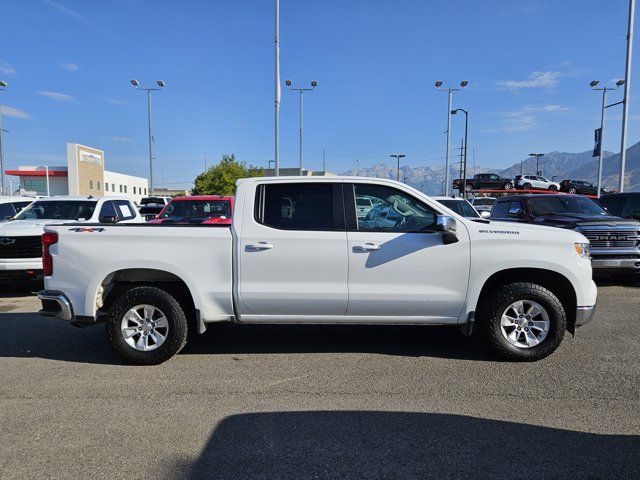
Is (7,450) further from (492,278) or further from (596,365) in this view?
(596,365)

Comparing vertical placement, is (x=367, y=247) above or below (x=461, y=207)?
below

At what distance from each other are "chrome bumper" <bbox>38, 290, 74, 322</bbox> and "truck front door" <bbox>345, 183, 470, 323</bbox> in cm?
293

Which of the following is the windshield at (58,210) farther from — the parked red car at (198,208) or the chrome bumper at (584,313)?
the chrome bumper at (584,313)

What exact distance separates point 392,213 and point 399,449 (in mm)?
2470

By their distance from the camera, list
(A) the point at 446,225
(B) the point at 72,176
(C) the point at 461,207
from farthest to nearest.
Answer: (B) the point at 72,176 < (C) the point at 461,207 < (A) the point at 446,225

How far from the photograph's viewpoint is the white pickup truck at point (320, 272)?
4.82 meters

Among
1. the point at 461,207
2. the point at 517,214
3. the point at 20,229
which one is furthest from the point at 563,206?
the point at 20,229

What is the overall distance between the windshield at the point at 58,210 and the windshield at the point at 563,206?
9770mm

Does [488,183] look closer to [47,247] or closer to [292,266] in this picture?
[292,266]

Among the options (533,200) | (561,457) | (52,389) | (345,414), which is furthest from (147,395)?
(533,200)

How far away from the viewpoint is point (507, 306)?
4879 mm

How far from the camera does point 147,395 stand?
4.21 meters

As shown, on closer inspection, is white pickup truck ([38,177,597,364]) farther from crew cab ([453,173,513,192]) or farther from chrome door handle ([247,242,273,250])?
crew cab ([453,173,513,192])

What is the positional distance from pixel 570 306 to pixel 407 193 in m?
2.16
